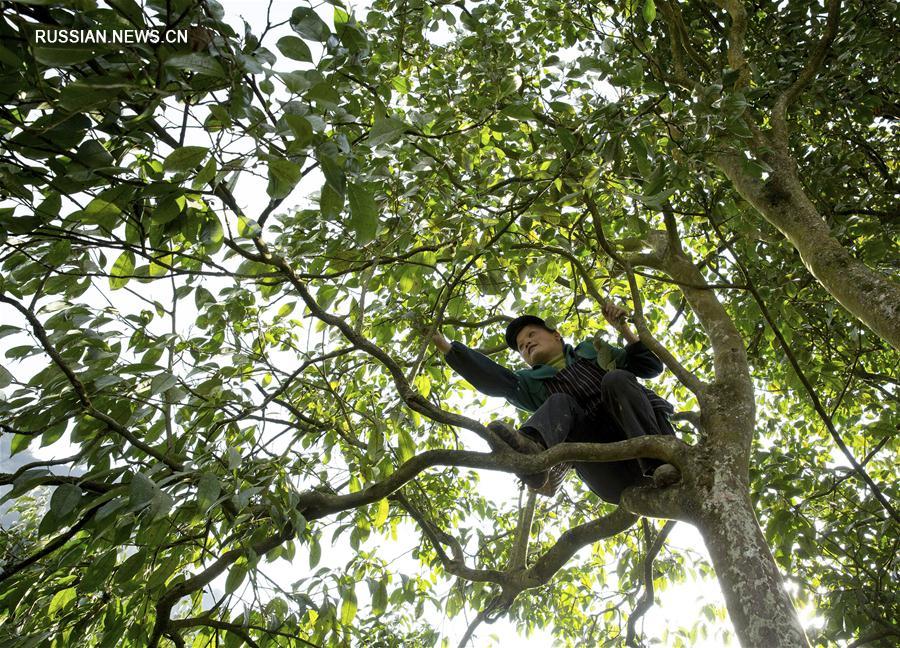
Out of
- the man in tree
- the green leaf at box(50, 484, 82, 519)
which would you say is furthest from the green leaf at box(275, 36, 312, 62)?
the man in tree

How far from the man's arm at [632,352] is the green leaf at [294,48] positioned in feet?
5.68

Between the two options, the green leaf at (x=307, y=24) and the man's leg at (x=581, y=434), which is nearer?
the green leaf at (x=307, y=24)

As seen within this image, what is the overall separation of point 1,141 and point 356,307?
5.49ft

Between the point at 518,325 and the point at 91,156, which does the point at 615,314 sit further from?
the point at 91,156

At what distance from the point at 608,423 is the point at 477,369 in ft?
2.17

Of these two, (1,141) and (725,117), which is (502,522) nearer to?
(725,117)

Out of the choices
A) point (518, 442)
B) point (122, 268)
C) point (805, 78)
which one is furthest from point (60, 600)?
point (805, 78)

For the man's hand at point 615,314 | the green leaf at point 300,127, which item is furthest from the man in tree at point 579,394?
the green leaf at point 300,127

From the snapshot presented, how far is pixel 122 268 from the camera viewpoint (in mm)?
1645

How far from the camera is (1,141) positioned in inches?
48.3

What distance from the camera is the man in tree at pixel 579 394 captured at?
2.21m

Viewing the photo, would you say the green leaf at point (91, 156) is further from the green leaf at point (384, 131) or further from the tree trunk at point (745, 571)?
the tree trunk at point (745, 571)

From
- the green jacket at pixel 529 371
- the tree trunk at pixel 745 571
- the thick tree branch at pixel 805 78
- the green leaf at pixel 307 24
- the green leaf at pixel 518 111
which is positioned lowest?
the tree trunk at pixel 745 571

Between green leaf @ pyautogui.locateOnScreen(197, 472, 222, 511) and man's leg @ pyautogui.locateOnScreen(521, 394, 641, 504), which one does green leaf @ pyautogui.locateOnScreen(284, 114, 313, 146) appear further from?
man's leg @ pyautogui.locateOnScreen(521, 394, 641, 504)
